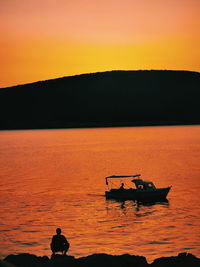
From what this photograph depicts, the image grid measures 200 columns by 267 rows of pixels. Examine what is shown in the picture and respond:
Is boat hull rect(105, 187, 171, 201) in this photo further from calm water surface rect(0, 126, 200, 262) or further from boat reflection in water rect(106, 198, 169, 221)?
calm water surface rect(0, 126, 200, 262)

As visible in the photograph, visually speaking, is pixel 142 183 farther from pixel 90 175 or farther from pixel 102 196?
pixel 90 175

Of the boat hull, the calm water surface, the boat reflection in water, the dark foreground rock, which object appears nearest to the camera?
the dark foreground rock

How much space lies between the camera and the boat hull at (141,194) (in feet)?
176

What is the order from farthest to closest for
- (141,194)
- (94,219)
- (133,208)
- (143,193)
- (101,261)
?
1. (141,194)
2. (143,193)
3. (133,208)
4. (94,219)
5. (101,261)

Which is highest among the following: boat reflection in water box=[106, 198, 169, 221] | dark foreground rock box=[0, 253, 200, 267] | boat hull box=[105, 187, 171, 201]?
boat hull box=[105, 187, 171, 201]

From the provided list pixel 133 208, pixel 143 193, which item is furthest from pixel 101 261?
pixel 143 193

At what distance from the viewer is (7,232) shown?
3897 cm

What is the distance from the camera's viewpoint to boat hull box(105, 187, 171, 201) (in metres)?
53.6

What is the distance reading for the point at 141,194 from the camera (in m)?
53.7

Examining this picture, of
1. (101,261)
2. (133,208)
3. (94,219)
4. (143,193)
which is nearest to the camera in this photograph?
(101,261)

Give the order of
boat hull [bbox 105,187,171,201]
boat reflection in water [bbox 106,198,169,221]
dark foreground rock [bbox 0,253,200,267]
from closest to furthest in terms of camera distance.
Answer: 1. dark foreground rock [bbox 0,253,200,267]
2. boat reflection in water [bbox 106,198,169,221]
3. boat hull [bbox 105,187,171,201]

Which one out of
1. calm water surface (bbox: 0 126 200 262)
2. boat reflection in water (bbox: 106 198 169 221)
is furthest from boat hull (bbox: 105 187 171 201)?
calm water surface (bbox: 0 126 200 262)

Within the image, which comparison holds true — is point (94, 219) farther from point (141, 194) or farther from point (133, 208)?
point (141, 194)

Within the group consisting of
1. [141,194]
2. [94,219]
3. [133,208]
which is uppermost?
[141,194]
